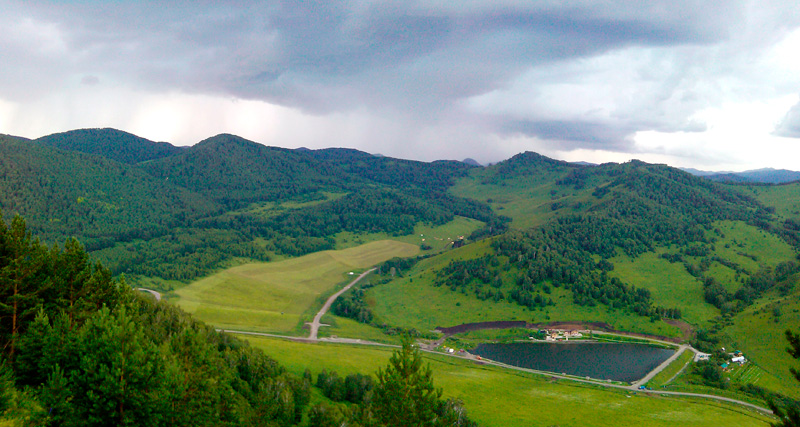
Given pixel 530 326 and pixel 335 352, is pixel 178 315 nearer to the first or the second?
pixel 335 352

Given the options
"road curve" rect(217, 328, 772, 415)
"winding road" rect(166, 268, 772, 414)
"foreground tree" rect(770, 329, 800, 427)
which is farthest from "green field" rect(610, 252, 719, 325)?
"foreground tree" rect(770, 329, 800, 427)

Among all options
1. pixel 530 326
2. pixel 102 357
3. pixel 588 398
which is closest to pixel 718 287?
pixel 530 326

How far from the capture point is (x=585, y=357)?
5369 inches

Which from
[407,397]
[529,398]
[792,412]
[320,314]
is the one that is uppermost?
[792,412]

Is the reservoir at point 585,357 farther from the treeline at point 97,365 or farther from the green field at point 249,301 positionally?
the treeline at point 97,365

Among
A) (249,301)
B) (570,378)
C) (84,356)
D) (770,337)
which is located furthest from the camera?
(249,301)

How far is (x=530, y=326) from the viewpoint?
526 feet

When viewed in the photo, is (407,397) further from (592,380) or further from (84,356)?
(592,380)

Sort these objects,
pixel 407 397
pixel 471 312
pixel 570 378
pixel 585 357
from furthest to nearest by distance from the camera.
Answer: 1. pixel 471 312
2. pixel 585 357
3. pixel 570 378
4. pixel 407 397

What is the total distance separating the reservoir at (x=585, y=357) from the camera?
A: 411 feet

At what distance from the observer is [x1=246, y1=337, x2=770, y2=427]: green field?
91.8m

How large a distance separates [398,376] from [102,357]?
18656 millimetres

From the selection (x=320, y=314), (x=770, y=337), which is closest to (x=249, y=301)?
(x=320, y=314)

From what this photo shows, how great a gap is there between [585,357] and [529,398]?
43.7 metres
